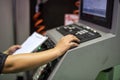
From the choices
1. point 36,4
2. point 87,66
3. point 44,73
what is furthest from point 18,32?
point 87,66

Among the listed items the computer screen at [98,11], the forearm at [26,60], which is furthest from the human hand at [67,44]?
the computer screen at [98,11]

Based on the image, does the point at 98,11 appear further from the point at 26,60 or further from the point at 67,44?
the point at 26,60

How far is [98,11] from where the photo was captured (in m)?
1.19

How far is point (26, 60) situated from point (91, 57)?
0.99 feet

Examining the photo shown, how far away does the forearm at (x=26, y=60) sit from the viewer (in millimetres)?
955

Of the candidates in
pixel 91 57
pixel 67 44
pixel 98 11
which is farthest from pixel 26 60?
pixel 98 11

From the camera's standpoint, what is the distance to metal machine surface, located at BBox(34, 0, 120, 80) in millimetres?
967

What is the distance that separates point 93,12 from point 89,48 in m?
0.34

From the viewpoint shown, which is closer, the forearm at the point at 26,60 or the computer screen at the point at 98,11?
the forearm at the point at 26,60

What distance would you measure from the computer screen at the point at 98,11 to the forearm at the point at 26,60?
1.05ft

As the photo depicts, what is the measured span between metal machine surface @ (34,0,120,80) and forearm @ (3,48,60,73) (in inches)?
2.0

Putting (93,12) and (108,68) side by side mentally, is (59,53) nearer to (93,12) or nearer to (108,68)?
(108,68)

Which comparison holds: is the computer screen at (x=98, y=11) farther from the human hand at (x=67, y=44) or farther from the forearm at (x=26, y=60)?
the forearm at (x=26, y=60)

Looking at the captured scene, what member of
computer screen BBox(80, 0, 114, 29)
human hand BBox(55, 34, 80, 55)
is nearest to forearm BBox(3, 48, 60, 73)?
human hand BBox(55, 34, 80, 55)
